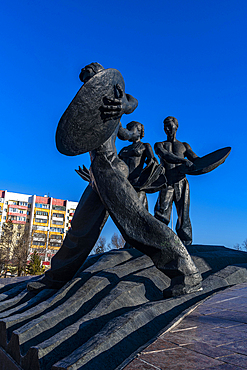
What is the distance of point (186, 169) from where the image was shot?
6.38m

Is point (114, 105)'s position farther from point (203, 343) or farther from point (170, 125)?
point (170, 125)

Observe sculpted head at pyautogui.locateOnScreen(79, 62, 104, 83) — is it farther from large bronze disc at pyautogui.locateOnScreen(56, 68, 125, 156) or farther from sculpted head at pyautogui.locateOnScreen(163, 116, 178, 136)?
sculpted head at pyautogui.locateOnScreen(163, 116, 178, 136)

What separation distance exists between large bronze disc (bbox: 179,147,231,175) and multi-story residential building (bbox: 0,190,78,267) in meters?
43.6

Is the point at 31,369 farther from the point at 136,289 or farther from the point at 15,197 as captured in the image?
the point at 15,197

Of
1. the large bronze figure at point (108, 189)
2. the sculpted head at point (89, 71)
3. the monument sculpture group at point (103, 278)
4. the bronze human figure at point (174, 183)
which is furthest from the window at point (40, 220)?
the sculpted head at point (89, 71)

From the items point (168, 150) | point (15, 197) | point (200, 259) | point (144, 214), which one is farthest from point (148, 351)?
point (15, 197)

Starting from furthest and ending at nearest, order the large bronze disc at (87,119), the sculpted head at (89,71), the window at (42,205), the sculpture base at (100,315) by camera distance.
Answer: the window at (42,205) → the sculpted head at (89,71) → the large bronze disc at (87,119) → the sculpture base at (100,315)

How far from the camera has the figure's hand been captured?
117 inches

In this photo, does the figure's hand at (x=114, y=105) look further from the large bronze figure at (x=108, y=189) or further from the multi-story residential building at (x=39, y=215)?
the multi-story residential building at (x=39, y=215)

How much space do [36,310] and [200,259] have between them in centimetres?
204

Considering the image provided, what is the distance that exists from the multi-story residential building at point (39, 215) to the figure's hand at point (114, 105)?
1827 inches

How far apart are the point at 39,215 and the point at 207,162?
4878 cm

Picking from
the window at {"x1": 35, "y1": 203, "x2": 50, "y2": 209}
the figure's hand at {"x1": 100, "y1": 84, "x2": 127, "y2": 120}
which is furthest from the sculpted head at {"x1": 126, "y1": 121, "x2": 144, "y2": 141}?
the window at {"x1": 35, "y1": 203, "x2": 50, "y2": 209}

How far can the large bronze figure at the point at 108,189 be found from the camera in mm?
2783
